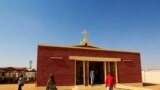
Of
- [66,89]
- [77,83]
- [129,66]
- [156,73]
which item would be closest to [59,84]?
[66,89]

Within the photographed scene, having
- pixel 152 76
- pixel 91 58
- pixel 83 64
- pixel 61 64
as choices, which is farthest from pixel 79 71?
pixel 152 76

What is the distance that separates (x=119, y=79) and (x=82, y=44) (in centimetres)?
635

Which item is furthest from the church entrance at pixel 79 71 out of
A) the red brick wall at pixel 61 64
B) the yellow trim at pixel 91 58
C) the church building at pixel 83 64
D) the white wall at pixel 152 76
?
the white wall at pixel 152 76

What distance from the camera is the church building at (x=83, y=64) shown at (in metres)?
21.1

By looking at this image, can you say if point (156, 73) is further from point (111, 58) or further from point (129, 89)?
point (129, 89)

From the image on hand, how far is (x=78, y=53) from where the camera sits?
22.8 meters

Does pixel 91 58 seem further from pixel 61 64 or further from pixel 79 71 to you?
pixel 79 71

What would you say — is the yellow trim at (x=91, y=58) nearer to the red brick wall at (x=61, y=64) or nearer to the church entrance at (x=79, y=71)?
the red brick wall at (x=61, y=64)

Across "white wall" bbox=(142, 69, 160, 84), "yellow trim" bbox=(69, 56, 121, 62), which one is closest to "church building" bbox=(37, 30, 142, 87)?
"yellow trim" bbox=(69, 56, 121, 62)

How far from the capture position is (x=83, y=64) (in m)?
23.0

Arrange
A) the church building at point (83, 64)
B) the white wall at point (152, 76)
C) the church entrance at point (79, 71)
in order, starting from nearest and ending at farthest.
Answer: the church building at point (83, 64), the church entrance at point (79, 71), the white wall at point (152, 76)

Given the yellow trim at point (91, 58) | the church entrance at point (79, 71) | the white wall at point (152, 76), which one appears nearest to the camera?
the yellow trim at point (91, 58)

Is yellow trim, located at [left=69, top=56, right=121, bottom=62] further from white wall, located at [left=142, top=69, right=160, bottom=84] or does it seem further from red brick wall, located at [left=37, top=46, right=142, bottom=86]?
white wall, located at [left=142, top=69, right=160, bottom=84]

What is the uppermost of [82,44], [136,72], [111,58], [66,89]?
[82,44]
